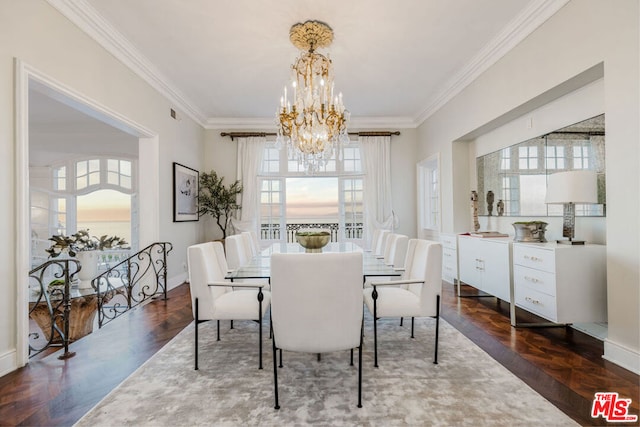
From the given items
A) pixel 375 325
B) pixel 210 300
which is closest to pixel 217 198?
pixel 210 300

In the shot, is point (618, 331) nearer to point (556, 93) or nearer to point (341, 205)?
point (556, 93)

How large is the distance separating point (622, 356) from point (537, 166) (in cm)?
195

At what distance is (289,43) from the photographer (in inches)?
134

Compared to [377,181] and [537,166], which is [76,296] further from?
[537,166]

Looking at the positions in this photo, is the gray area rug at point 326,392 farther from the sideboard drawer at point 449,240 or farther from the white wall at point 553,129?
the sideboard drawer at point 449,240

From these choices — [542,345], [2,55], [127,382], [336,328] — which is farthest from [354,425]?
[2,55]

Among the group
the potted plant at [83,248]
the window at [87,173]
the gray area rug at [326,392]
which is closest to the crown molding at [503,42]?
the gray area rug at [326,392]

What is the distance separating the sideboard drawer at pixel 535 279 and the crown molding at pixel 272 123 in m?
3.90

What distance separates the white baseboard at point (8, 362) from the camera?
2.14 m

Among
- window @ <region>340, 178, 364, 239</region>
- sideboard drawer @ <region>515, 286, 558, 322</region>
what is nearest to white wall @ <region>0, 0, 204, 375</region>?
window @ <region>340, 178, 364, 239</region>

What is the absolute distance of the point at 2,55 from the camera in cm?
216

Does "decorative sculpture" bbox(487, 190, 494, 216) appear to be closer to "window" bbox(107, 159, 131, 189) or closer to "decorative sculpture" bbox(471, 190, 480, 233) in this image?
"decorative sculpture" bbox(471, 190, 480, 233)

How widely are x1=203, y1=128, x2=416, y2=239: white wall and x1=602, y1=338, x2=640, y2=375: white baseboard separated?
4.03m

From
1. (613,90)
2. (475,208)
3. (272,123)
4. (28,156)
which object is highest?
(272,123)
